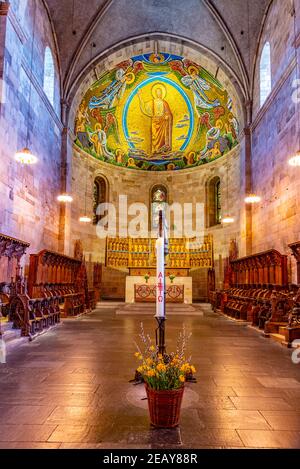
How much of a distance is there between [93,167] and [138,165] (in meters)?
3.39

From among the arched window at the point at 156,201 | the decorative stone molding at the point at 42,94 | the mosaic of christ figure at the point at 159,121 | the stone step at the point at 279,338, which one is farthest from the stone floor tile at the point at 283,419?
the mosaic of christ figure at the point at 159,121

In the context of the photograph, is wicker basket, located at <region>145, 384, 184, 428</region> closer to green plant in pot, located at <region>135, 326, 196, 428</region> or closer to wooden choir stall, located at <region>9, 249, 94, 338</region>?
green plant in pot, located at <region>135, 326, 196, 428</region>

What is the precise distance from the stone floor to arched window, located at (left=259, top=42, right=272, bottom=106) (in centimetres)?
1168

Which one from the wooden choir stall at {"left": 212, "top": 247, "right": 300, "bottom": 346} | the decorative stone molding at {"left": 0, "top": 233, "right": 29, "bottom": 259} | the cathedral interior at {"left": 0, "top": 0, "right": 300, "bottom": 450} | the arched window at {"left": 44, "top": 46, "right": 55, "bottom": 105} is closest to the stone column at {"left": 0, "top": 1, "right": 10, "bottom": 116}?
the cathedral interior at {"left": 0, "top": 0, "right": 300, "bottom": 450}

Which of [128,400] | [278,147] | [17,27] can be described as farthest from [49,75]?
[128,400]

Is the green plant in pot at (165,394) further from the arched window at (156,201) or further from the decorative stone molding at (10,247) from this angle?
the arched window at (156,201)

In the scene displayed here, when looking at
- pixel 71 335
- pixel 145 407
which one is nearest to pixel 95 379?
pixel 145 407

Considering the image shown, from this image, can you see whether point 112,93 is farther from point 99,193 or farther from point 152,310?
point 152,310

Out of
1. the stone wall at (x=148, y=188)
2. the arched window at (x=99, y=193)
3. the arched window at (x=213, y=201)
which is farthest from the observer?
the arched window at (x=99, y=193)

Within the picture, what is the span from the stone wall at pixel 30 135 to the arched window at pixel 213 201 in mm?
9441

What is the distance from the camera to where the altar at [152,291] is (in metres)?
17.7

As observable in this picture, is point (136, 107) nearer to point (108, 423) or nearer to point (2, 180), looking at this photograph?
point (2, 180)

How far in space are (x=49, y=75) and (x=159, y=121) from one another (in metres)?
8.83
